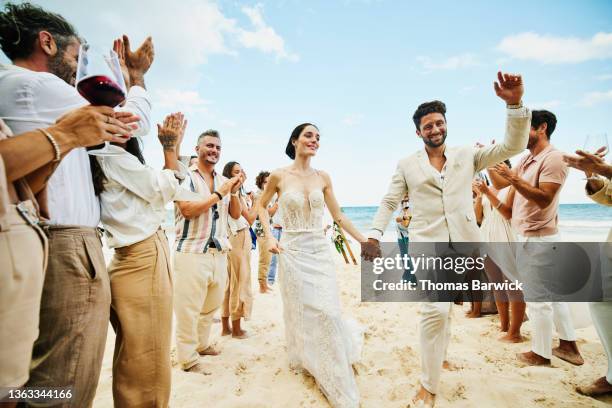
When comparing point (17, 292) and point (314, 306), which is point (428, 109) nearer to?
point (314, 306)

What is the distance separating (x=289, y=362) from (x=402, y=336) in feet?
5.75

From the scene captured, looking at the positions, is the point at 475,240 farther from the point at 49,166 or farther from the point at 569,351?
the point at 49,166

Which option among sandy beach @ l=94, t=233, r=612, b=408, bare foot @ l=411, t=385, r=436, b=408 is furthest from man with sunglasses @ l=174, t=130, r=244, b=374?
bare foot @ l=411, t=385, r=436, b=408

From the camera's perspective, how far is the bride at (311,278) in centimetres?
290

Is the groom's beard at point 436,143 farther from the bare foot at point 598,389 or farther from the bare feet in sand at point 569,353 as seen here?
the bare feet in sand at point 569,353

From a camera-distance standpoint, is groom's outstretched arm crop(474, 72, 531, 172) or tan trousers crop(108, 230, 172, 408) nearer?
tan trousers crop(108, 230, 172, 408)

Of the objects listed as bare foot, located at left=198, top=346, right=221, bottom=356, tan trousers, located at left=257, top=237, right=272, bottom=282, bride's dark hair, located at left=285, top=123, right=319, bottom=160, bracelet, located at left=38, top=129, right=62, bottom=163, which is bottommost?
bare foot, located at left=198, top=346, right=221, bottom=356

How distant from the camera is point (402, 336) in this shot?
13.8ft

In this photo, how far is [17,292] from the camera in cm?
104

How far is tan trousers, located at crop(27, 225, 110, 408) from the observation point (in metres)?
1.41

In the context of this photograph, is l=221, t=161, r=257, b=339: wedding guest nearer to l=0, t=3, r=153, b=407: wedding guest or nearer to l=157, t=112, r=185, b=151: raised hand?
l=157, t=112, r=185, b=151: raised hand

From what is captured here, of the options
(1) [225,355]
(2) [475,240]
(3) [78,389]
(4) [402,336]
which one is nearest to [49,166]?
(3) [78,389]

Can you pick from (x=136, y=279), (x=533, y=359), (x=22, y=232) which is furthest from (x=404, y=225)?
(x=22, y=232)

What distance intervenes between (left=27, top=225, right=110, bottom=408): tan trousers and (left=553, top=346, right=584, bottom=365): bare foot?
15.2 ft
